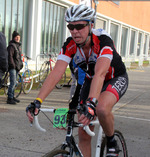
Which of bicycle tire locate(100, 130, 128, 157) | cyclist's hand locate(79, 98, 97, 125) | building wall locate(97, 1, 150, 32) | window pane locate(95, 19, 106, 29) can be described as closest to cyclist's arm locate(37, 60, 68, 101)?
cyclist's hand locate(79, 98, 97, 125)

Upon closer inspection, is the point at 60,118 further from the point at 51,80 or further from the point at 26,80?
the point at 26,80

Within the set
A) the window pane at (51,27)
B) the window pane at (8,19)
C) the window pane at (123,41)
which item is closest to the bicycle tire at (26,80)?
the window pane at (8,19)

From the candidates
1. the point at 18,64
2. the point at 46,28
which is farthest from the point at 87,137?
the point at 46,28

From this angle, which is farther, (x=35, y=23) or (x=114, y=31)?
(x=114, y=31)

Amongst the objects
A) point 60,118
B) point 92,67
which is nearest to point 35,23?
point 92,67

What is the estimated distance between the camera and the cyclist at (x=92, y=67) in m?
2.65

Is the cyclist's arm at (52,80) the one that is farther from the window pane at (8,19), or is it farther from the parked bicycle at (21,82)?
the window pane at (8,19)

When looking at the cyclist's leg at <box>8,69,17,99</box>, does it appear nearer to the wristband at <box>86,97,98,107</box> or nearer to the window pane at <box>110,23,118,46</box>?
the wristband at <box>86,97,98,107</box>

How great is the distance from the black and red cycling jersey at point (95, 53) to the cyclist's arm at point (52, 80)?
0.29ft

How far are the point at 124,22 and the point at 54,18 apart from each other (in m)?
16.0

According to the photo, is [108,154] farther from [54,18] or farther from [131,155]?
[54,18]

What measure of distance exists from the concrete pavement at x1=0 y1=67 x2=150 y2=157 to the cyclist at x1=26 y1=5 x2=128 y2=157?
1.58m

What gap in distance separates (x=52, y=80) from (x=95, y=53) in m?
0.55

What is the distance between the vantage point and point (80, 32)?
2.73m
